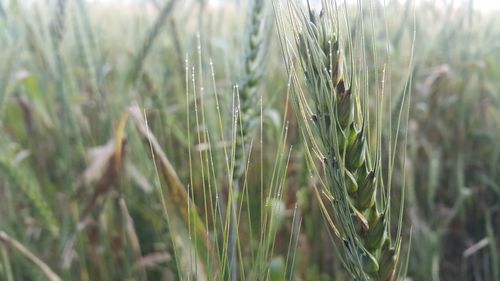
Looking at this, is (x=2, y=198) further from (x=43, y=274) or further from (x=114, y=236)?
(x=43, y=274)

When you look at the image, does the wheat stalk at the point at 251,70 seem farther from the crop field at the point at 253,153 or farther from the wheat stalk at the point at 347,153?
the wheat stalk at the point at 347,153


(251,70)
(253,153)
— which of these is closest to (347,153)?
(251,70)

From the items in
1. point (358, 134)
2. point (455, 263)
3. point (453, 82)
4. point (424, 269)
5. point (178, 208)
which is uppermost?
point (358, 134)

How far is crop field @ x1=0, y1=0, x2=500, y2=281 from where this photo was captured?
42 cm

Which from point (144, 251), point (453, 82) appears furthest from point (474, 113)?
point (144, 251)

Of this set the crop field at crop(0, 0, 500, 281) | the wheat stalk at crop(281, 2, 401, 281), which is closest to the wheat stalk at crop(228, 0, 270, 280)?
the crop field at crop(0, 0, 500, 281)

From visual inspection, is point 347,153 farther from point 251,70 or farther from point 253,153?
point 253,153

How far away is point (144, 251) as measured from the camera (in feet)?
3.50

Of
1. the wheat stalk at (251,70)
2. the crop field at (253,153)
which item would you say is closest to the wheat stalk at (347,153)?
the crop field at (253,153)

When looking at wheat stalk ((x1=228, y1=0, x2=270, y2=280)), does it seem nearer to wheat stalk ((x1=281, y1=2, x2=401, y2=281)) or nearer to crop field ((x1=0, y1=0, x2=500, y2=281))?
crop field ((x1=0, y1=0, x2=500, y2=281))

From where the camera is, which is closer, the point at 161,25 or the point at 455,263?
the point at 161,25

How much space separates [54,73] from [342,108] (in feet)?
2.21

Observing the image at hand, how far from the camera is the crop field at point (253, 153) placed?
0.42m

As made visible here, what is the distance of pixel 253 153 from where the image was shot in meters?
1.12
